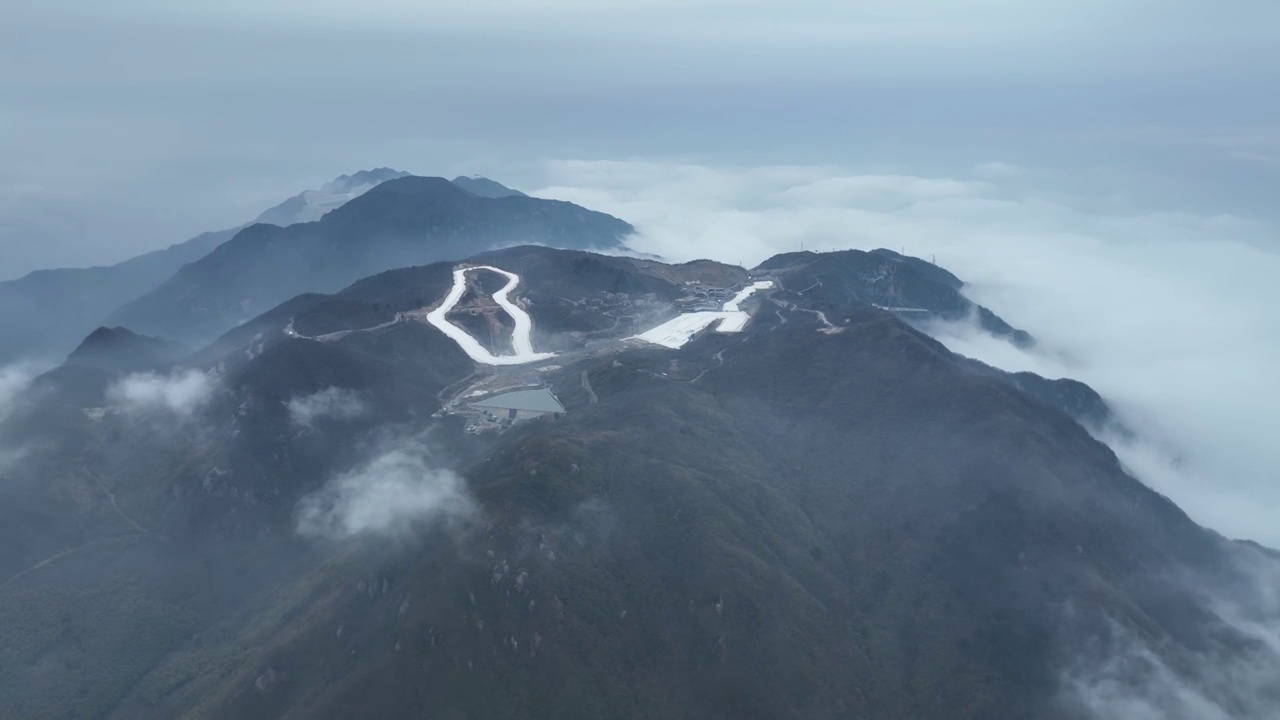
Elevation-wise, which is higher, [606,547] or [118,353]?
[606,547]

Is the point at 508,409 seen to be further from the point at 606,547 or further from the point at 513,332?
the point at 606,547

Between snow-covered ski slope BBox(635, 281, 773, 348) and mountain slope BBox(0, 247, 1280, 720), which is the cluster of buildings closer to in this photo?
mountain slope BBox(0, 247, 1280, 720)

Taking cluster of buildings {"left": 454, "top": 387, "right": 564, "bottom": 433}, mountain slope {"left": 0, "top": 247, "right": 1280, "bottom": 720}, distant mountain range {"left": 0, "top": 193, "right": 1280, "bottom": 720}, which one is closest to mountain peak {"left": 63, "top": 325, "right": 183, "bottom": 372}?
distant mountain range {"left": 0, "top": 193, "right": 1280, "bottom": 720}

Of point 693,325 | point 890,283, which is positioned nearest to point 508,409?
point 693,325

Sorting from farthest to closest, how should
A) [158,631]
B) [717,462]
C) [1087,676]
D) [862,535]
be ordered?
1. [717,462]
2. [862,535]
3. [158,631]
4. [1087,676]

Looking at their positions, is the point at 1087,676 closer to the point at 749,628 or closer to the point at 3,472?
the point at 749,628

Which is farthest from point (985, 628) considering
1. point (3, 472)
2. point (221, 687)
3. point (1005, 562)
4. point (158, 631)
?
point (3, 472)

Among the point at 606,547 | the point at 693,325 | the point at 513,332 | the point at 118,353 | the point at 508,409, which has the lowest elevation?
the point at 118,353
